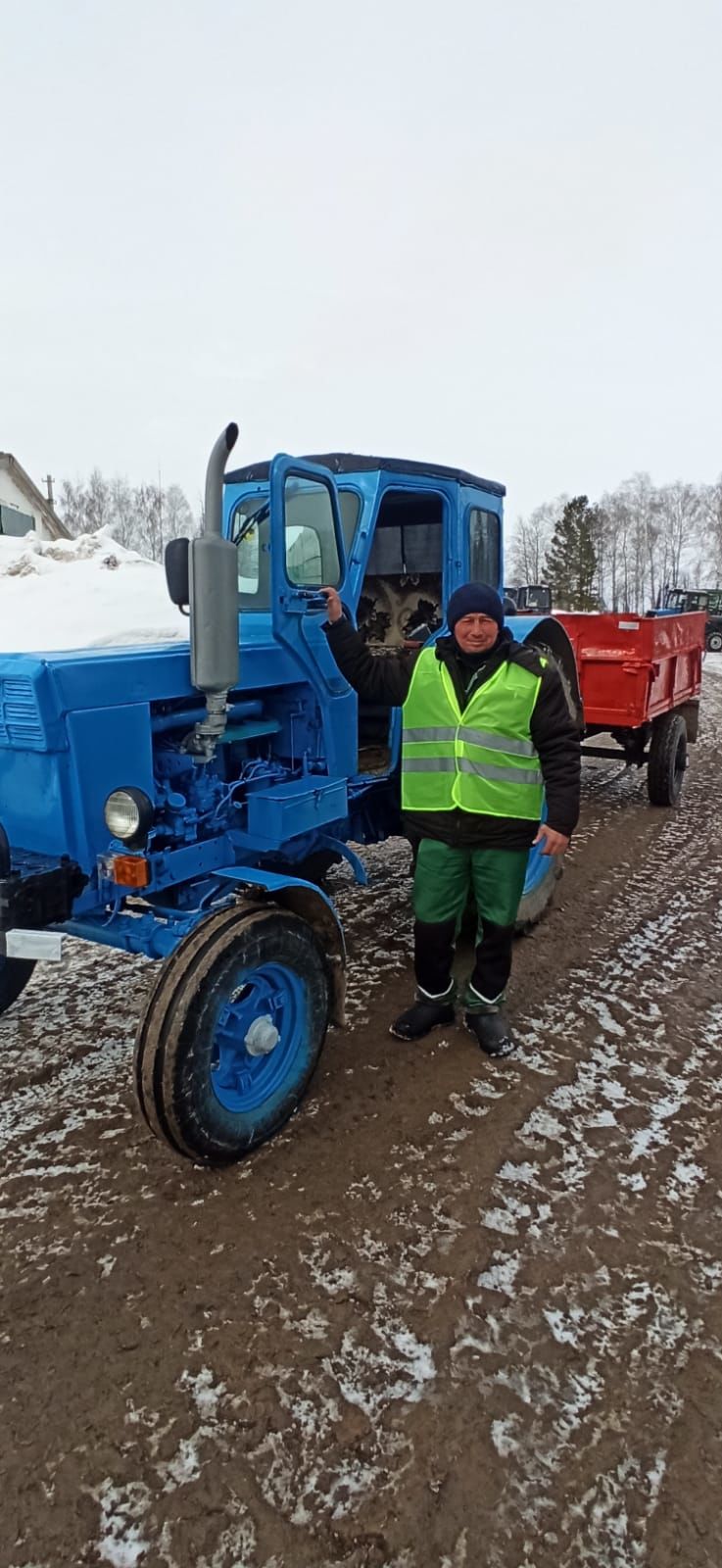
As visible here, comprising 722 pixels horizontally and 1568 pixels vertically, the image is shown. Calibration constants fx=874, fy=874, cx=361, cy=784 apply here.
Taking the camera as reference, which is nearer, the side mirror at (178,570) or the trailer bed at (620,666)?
the side mirror at (178,570)

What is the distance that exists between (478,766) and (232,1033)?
131 cm

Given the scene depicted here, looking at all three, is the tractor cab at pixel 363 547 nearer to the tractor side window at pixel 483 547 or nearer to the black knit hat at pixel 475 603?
the tractor side window at pixel 483 547

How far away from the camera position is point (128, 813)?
272cm

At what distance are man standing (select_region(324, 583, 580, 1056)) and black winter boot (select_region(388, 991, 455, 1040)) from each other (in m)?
0.15

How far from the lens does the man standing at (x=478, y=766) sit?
3.28m

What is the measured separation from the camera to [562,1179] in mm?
2779

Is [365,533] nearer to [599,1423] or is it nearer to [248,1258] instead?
[248,1258]

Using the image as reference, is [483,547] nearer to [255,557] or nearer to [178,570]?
[255,557]

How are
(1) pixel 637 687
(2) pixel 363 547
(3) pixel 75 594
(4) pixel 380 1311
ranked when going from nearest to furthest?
(4) pixel 380 1311
(2) pixel 363 547
(1) pixel 637 687
(3) pixel 75 594

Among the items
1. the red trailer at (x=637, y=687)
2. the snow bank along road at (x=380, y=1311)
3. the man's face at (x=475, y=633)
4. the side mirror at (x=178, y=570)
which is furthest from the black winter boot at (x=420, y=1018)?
the red trailer at (x=637, y=687)

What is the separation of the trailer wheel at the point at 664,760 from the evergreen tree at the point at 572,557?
1429 inches

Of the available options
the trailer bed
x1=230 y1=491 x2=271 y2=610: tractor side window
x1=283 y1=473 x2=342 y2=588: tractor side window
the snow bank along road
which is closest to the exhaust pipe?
x1=283 y1=473 x2=342 y2=588: tractor side window

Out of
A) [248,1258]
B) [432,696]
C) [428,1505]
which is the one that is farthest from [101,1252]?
[432,696]

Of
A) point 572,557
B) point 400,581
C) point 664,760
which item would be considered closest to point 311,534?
point 400,581
